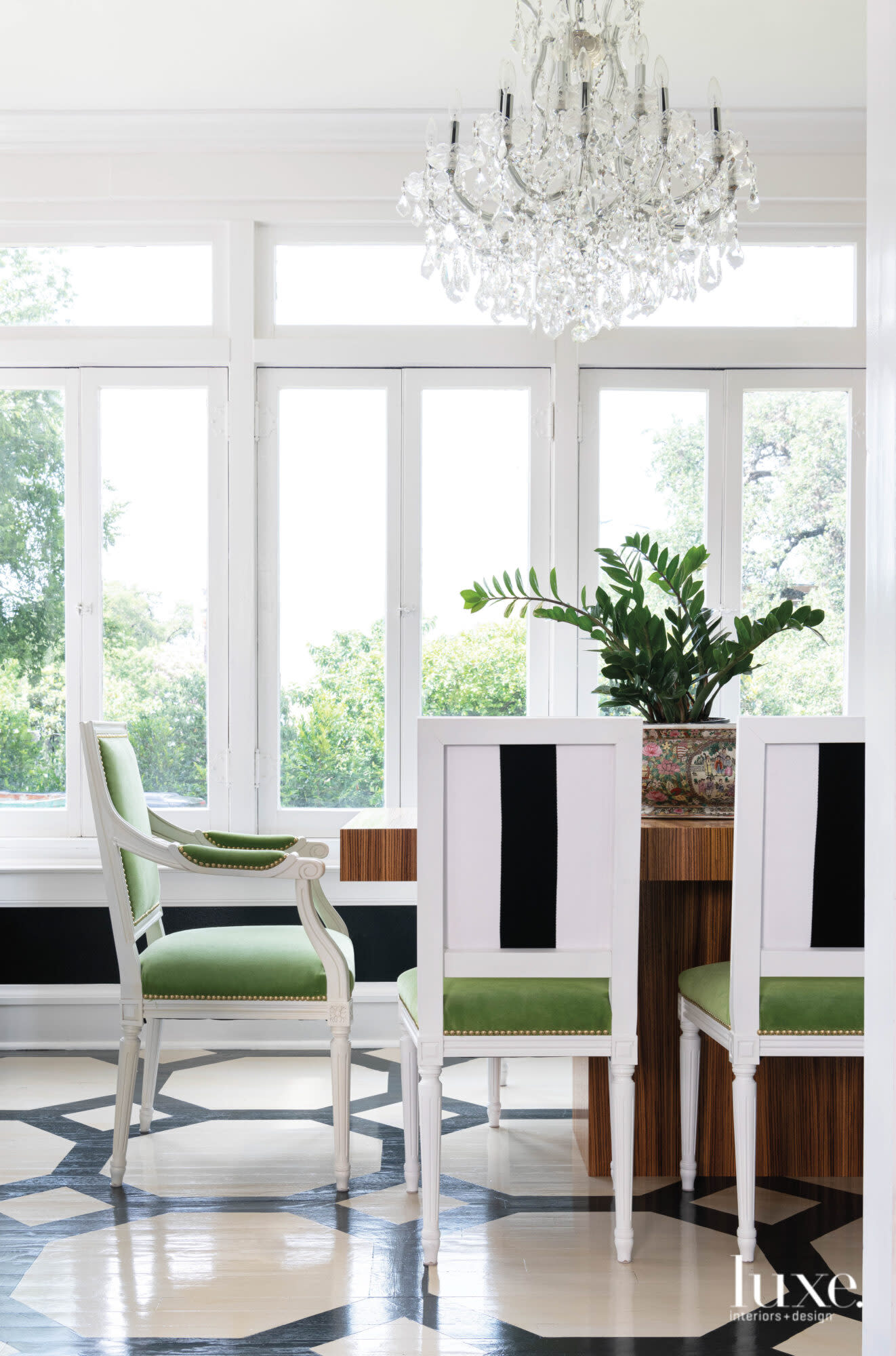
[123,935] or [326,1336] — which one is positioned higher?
[123,935]

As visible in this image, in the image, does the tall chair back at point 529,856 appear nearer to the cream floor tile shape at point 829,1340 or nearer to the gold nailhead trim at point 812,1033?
the gold nailhead trim at point 812,1033

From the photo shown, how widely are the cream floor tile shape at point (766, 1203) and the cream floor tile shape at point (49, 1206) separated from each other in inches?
50.9

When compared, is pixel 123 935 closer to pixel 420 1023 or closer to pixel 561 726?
pixel 420 1023

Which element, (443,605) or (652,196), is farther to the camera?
(443,605)

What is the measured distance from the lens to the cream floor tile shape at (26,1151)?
2.64 metres

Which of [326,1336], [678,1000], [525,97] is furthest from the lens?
[525,97]

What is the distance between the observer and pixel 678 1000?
2.63m

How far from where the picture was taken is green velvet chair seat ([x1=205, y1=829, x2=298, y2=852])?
9.37 ft

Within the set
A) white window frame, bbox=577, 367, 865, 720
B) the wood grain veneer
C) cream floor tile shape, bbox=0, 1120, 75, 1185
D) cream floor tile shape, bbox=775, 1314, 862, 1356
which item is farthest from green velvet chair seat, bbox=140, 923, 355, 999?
white window frame, bbox=577, 367, 865, 720

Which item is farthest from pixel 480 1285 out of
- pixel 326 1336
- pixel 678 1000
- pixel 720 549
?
pixel 720 549

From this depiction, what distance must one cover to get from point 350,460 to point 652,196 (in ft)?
5.09

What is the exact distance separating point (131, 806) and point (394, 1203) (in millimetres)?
1084

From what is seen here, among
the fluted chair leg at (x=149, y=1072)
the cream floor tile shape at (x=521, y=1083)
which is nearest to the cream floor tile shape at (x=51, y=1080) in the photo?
the fluted chair leg at (x=149, y=1072)

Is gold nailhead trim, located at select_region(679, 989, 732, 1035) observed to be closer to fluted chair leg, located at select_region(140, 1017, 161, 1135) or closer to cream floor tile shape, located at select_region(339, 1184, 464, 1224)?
cream floor tile shape, located at select_region(339, 1184, 464, 1224)
